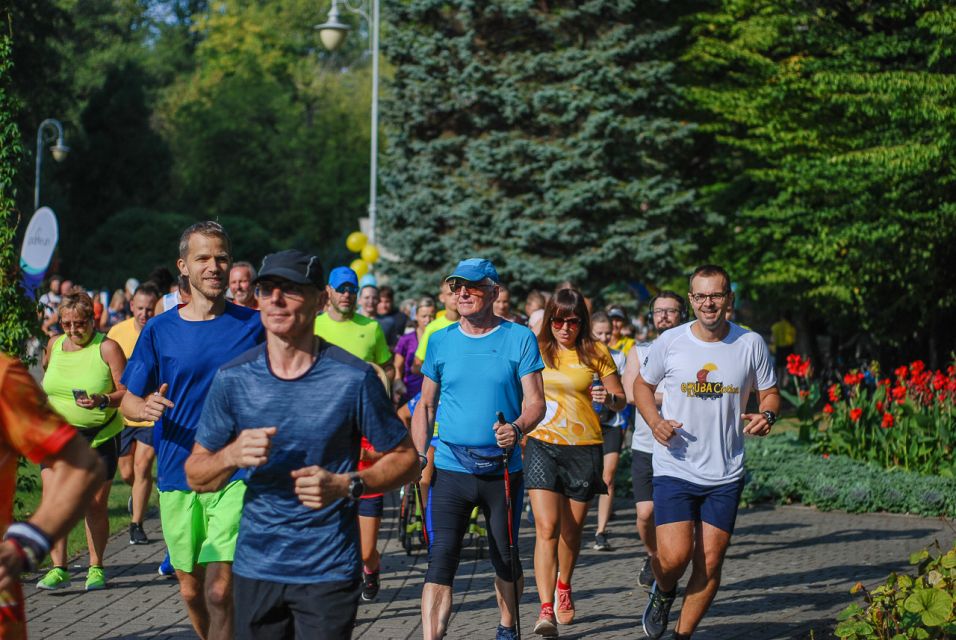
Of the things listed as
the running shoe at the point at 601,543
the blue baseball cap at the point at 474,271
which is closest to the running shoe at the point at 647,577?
the running shoe at the point at 601,543

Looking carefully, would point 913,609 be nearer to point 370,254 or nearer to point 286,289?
point 286,289

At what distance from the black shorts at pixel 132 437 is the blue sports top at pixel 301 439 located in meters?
6.27

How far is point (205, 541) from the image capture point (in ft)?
17.9

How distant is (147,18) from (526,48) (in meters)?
58.3

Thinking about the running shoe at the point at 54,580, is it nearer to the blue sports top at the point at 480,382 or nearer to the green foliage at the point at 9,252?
the green foliage at the point at 9,252

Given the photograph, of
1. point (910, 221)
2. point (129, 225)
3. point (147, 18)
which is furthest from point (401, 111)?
point (147, 18)

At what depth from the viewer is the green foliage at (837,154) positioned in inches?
768

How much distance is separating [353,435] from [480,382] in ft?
9.01

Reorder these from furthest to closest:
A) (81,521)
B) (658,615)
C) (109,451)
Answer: (81,521) < (109,451) < (658,615)

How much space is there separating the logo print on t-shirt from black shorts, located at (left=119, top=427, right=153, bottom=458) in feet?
16.3

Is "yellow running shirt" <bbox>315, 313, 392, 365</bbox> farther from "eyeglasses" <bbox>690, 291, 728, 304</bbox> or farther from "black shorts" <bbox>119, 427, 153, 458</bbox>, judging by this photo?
"eyeglasses" <bbox>690, 291, 728, 304</bbox>

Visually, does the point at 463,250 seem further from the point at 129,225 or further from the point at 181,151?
the point at 181,151

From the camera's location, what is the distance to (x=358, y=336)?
30.2ft

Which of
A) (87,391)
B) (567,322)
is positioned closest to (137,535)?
(87,391)
